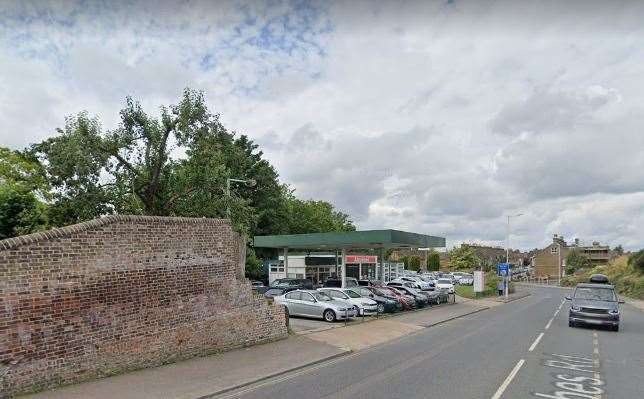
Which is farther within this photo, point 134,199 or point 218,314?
point 134,199

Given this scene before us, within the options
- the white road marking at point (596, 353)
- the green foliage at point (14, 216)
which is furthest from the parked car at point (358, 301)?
the green foliage at point (14, 216)

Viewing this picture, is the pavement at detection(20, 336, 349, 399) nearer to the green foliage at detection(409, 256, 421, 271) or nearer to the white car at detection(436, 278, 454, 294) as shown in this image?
the white car at detection(436, 278, 454, 294)

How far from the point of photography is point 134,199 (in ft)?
73.2

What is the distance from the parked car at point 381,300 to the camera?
27.4 metres

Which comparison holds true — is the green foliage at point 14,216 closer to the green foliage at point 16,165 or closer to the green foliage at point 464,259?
the green foliage at point 16,165

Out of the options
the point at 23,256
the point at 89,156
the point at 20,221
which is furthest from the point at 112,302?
the point at 89,156

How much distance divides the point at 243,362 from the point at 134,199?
39.0 feet

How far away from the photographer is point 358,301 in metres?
25.4

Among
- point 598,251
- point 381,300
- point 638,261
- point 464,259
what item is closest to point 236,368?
point 381,300

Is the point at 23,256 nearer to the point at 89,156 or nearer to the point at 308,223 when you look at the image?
the point at 89,156

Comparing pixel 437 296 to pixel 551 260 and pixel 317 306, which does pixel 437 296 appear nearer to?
pixel 317 306

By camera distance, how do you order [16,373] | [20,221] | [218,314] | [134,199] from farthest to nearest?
[134,199], [20,221], [218,314], [16,373]

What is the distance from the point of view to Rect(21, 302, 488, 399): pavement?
978 centimetres

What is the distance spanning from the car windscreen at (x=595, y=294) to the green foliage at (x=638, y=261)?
45102 millimetres
